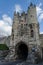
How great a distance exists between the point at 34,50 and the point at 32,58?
4.62 m

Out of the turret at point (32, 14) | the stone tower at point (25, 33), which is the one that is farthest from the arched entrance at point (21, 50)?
the turret at point (32, 14)

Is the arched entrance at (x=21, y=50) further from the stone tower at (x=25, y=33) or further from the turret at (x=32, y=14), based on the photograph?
the turret at (x=32, y=14)

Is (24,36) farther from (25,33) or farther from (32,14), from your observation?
(32,14)

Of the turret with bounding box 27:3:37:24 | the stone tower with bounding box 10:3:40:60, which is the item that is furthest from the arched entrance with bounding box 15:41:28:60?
the turret with bounding box 27:3:37:24

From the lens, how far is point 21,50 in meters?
58.6

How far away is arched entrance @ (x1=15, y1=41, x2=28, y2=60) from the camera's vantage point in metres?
56.1

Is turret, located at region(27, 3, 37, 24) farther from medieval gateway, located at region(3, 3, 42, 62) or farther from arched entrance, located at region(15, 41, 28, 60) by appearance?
arched entrance, located at region(15, 41, 28, 60)

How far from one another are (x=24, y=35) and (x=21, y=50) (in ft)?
21.0

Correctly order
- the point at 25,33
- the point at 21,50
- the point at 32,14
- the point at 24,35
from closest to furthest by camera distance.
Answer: the point at 24,35 → the point at 25,33 → the point at 32,14 → the point at 21,50

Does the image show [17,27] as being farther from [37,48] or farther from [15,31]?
[37,48]

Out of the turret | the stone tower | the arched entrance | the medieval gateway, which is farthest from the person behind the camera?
the turret

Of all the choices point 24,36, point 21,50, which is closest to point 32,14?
point 24,36

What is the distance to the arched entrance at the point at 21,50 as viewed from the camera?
56.1 m

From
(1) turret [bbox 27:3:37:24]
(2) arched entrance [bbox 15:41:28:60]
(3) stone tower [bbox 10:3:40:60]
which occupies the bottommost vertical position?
(2) arched entrance [bbox 15:41:28:60]
